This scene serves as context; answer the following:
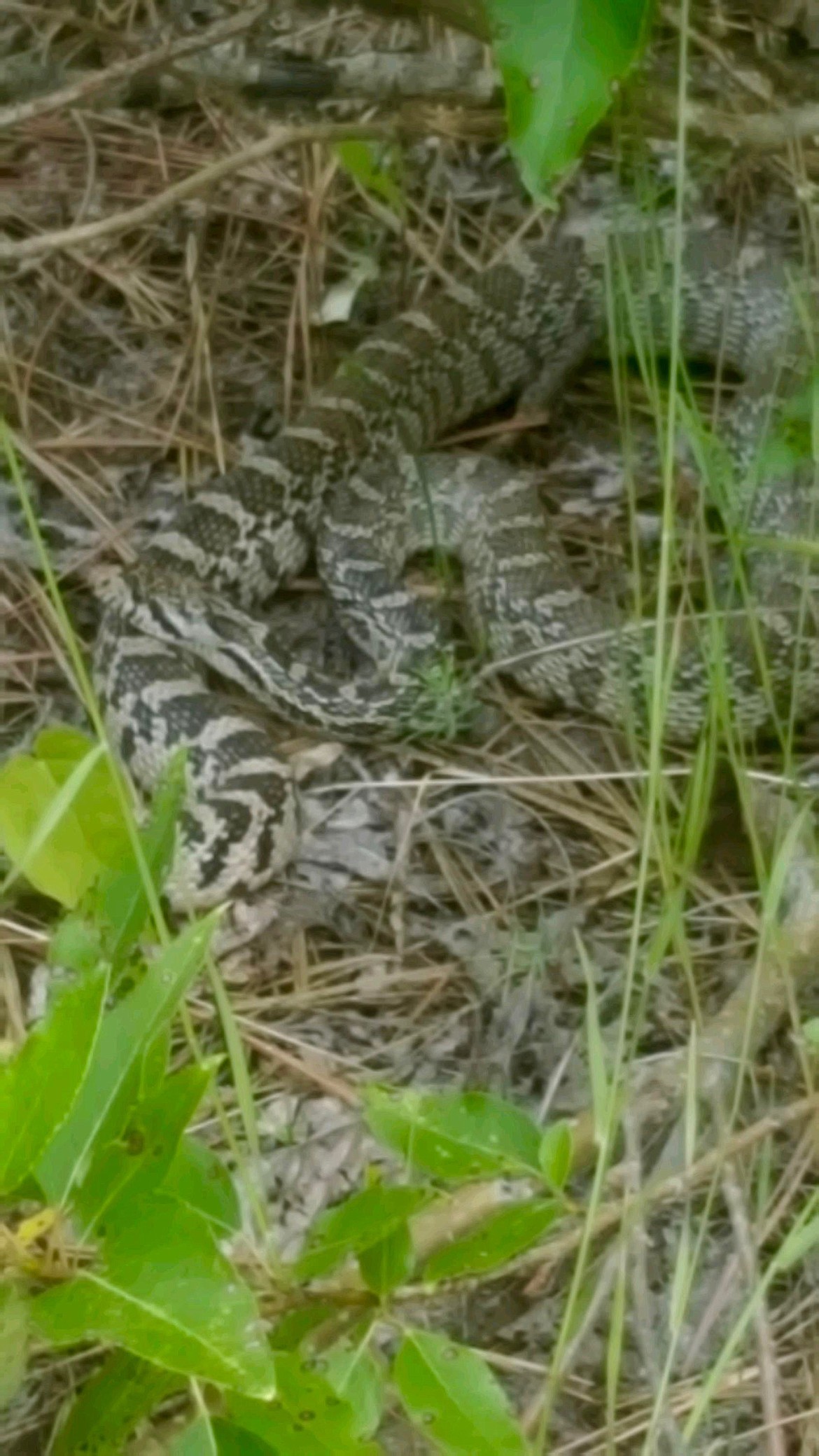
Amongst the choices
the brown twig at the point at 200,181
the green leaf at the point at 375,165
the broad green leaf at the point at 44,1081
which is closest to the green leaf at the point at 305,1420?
the broad green leaf at the point at 44,1081

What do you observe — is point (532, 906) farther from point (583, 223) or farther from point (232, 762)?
point (583, 223)

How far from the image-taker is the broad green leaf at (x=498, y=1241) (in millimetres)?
1893

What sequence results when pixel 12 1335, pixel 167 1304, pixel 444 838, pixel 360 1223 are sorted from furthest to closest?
pixel 444 838 → pixel 360 1223 → pixel 12 1335 → pixel 167 1304

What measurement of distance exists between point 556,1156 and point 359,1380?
316 mm

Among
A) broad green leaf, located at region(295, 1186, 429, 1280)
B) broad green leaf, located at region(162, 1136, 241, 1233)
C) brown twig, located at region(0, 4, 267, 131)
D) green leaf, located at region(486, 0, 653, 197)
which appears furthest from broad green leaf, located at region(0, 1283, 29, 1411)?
brown twig, located at region(0, 4, 267, 131)

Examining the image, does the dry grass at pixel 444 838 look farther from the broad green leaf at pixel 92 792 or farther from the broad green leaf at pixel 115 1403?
the broad green leaf at pixel 115 1403

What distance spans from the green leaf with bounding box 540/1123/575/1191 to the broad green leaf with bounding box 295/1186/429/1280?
129mm

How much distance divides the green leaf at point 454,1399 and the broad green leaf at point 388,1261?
6 cm

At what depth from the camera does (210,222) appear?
488 centimetres

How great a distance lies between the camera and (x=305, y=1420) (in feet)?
6.03

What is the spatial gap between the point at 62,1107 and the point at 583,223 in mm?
3973

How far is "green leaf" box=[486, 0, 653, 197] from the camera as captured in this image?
6.78 feet

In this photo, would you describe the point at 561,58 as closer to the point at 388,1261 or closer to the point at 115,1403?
the point at 388,1261

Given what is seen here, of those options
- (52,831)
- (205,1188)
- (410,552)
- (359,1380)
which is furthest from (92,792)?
(410,552)
